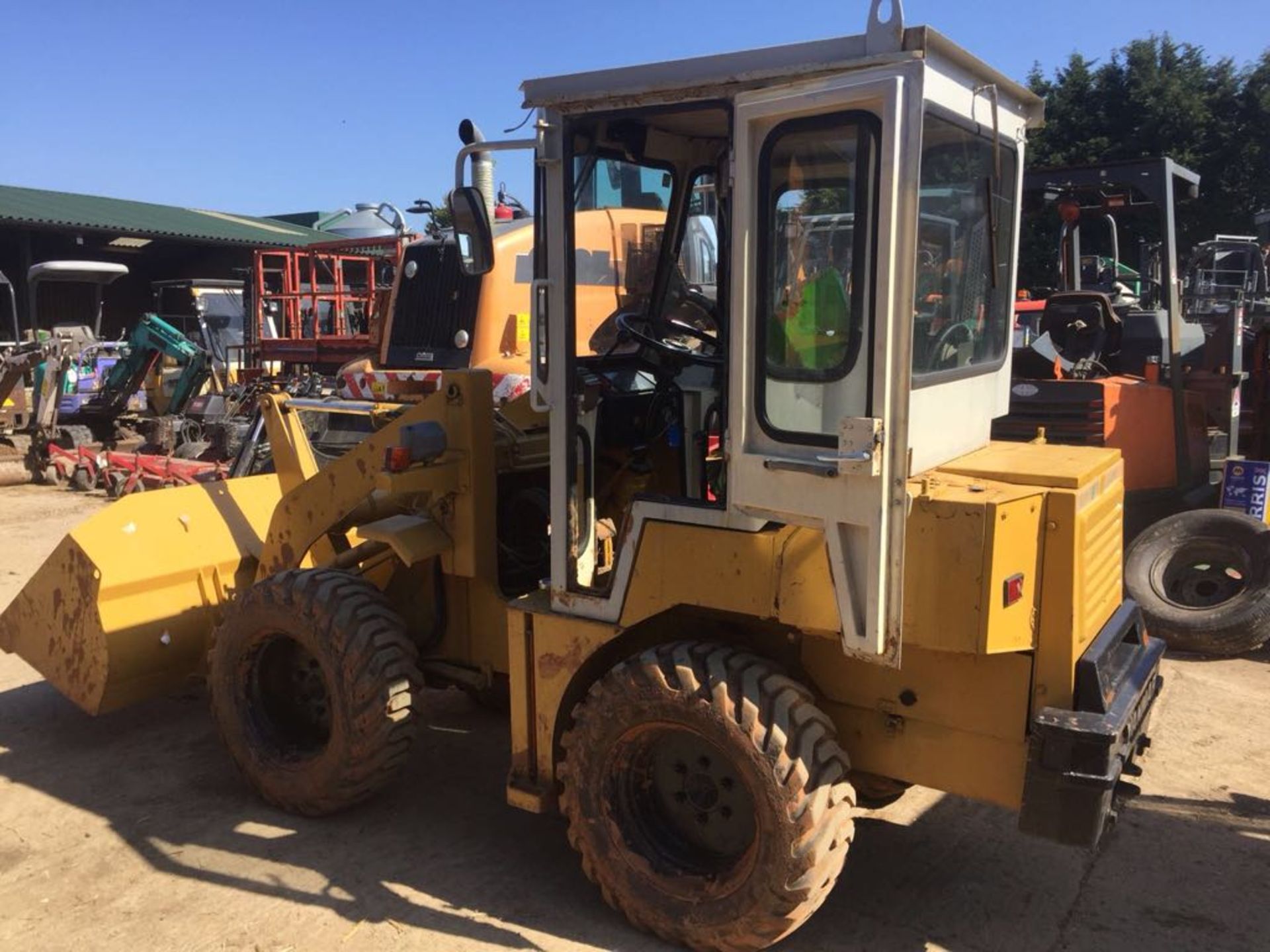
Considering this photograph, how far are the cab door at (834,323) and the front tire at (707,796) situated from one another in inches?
15.8

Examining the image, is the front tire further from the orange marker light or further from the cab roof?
the cab roof

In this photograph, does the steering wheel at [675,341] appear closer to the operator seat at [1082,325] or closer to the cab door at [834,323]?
the cab door at [834,323]

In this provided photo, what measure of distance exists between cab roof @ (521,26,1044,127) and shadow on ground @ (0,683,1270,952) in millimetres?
2604

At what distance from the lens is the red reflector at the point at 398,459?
378cm

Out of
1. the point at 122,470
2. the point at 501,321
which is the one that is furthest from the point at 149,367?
the point at 501,321

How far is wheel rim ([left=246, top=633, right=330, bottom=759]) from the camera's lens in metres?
4.24

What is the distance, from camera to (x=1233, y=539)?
657 cm

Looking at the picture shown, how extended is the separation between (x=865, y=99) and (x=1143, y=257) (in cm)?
1198

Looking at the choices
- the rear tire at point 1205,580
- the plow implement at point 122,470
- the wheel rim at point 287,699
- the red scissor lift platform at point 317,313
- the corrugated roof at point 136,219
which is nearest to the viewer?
the wheel rim at point 287,699

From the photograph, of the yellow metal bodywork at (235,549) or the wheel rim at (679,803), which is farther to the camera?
the yellow metal bodywork at (235,549)

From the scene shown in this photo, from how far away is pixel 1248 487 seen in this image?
6863mm

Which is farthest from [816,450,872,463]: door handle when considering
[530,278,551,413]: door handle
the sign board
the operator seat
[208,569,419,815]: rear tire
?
the operator seat

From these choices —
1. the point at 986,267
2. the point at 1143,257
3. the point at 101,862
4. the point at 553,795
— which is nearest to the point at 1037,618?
the point at 986,267

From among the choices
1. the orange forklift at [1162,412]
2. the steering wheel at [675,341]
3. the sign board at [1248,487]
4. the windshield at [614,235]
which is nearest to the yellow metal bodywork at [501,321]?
the windshield at [614,235]
